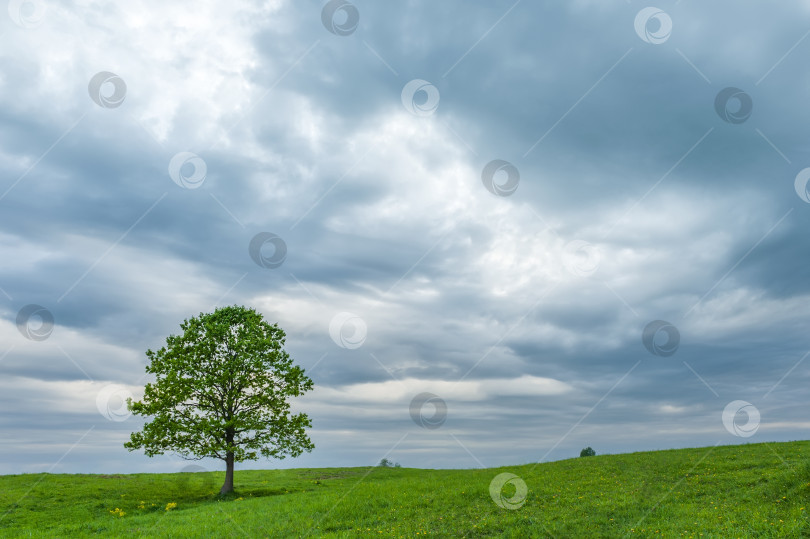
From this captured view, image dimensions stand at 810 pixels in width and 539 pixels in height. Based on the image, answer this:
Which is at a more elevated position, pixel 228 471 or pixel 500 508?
pixel 228 471

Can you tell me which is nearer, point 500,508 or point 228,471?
point 500,508

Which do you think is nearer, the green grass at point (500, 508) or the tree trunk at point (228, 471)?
the green grass at point (500, 508)

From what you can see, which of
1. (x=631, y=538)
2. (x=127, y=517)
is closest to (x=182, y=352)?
(x=127, y=517)

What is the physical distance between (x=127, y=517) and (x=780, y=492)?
3604 centimetres

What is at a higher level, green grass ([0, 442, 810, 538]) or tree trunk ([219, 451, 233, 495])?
tree trunk ([219, 451, 233, 495])

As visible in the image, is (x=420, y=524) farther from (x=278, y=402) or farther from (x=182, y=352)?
(x=182, y=352)

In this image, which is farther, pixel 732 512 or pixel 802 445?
pixel 802 445

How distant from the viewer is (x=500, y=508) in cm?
2594

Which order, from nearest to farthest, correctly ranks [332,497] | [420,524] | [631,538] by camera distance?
1. [631,538]
2. [420,524]
3. [332,497]

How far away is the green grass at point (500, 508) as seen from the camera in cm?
2200

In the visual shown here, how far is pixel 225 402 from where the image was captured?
4019 cm

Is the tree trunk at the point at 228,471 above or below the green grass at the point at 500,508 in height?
above

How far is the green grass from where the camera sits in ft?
72.2

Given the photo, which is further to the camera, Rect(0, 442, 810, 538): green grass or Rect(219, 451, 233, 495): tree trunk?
Rect(219, 451, 233, 495): tree trunk
